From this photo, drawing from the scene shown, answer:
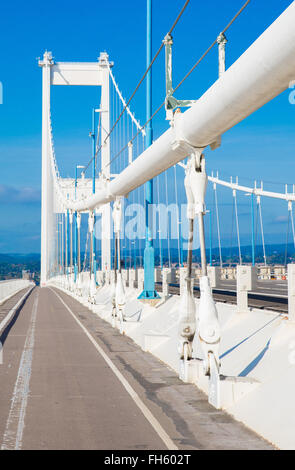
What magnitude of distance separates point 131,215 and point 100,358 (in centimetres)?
3439

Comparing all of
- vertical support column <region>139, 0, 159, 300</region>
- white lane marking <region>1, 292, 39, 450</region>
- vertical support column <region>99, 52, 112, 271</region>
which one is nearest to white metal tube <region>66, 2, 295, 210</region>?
white lane marking <region>1, 292, 39, 450</region>

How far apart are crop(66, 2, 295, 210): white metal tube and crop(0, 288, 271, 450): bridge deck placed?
158 inches

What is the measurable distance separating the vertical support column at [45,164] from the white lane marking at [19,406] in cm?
7512

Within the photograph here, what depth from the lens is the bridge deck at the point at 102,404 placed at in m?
8.71

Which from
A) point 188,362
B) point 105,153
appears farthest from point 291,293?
point 105,153

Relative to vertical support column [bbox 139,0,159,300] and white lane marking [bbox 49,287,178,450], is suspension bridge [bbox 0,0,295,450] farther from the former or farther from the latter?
vertical support column [bbox 139,0,159,300]

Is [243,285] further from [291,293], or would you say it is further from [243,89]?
[243,89]

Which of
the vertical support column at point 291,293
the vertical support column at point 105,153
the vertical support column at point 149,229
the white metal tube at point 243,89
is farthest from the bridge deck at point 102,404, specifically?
the vertical support column at point 105,153

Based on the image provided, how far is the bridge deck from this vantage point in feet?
28.6

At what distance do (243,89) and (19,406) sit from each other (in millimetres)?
5650

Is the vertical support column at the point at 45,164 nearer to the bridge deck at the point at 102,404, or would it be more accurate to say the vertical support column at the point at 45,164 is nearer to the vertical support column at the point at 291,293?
the bridge deck at the point at 102,404

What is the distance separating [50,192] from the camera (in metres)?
102
